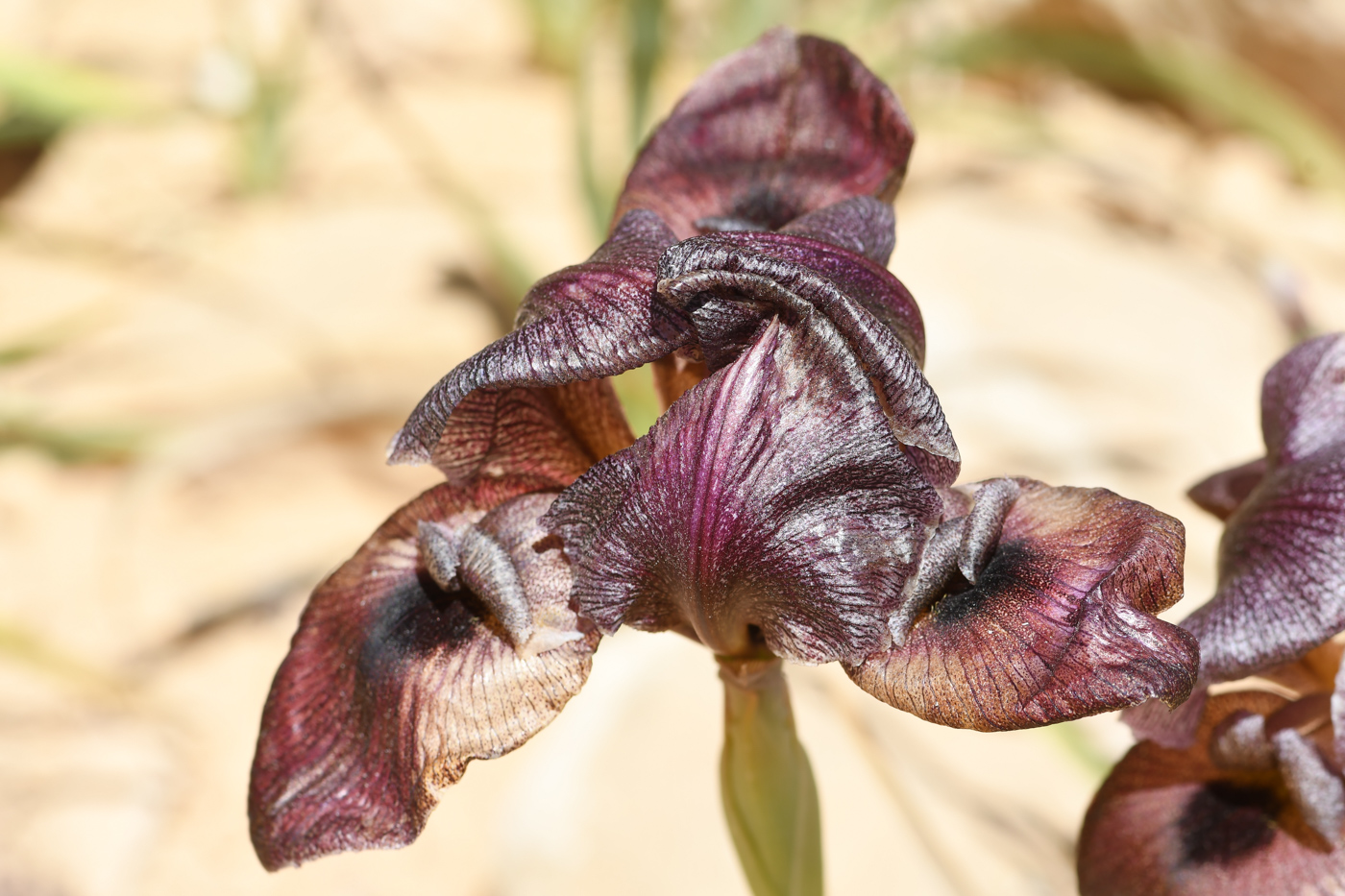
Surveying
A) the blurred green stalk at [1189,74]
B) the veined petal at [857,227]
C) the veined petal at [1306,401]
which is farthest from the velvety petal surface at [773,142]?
the blurred green stalk at [1189,74]

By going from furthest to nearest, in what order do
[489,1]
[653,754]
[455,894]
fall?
[489,1] → [455,894] → [653,754]

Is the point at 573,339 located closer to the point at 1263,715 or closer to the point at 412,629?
the point at 412,629

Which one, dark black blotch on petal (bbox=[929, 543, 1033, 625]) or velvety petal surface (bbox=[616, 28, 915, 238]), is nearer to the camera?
dark black blotch on petal (bbox=[929, 543, 1033, 625])

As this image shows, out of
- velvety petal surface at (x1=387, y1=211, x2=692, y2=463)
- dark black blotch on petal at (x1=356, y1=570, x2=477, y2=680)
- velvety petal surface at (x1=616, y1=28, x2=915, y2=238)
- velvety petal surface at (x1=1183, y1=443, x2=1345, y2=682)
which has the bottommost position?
velvety petal surface at (x1=1183, y1=443, x2=1345, y2=682)

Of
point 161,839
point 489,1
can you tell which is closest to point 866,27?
point 489,1

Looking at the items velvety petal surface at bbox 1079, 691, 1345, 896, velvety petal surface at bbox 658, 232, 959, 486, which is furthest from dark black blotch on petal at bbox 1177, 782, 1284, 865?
velvety petal surface at bbox 658, 232, 959, 486

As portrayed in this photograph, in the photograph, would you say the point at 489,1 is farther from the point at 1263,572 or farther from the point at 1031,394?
the point at 1263,572

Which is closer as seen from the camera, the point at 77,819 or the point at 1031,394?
the point at 77,819

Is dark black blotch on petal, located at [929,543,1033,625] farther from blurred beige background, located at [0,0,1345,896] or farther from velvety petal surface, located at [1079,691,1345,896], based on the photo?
blurred beige background, located at [0,0,1345,896]
